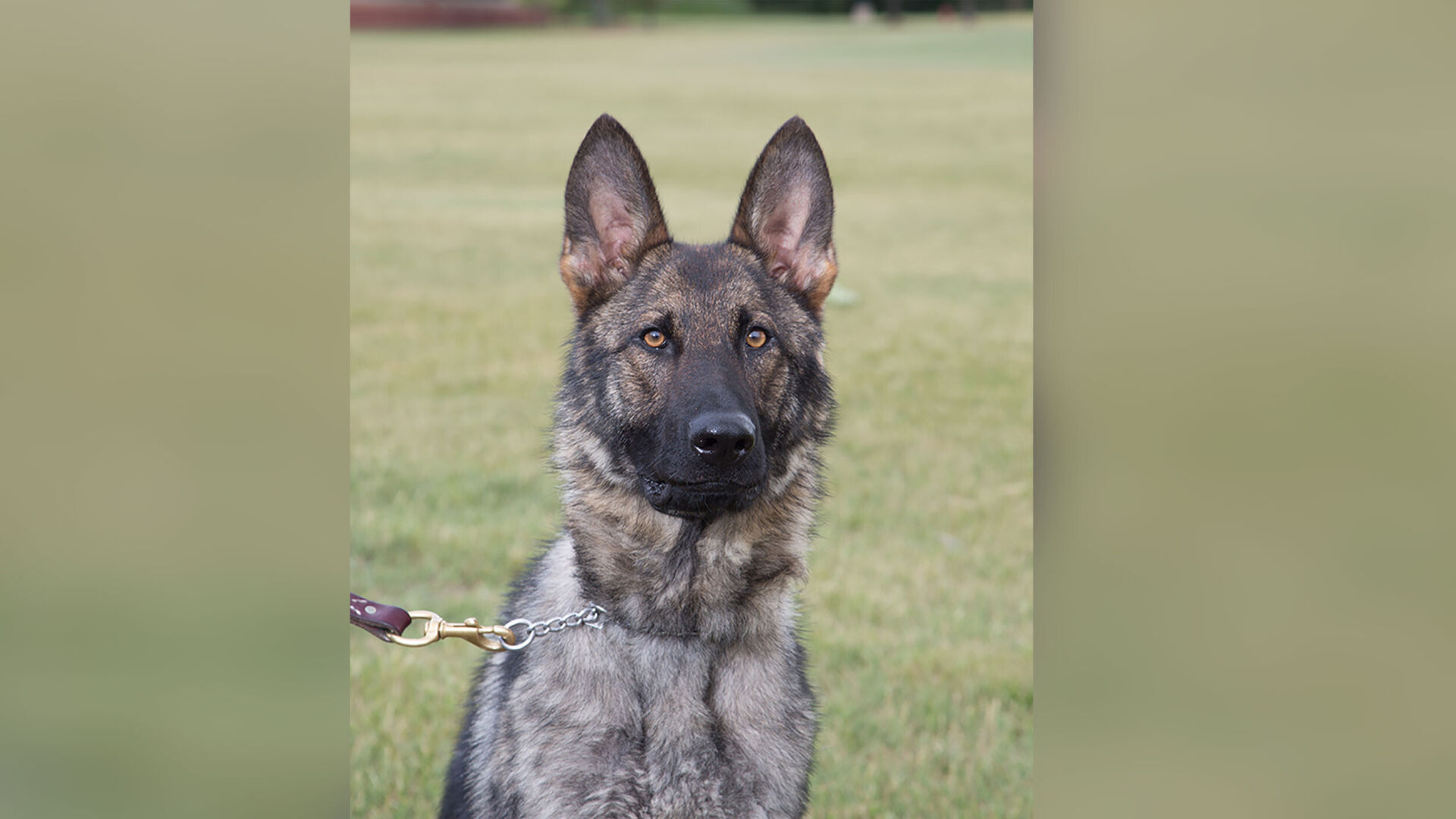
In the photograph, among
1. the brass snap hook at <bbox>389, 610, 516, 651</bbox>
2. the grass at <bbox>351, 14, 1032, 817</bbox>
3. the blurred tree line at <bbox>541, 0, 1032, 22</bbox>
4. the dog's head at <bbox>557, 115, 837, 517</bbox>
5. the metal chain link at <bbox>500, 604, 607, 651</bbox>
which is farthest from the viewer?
the blurred tree line at <bbox>541, 0, 1032, 22</bbox>

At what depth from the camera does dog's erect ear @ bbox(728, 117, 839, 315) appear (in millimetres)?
3154

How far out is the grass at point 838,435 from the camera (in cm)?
444

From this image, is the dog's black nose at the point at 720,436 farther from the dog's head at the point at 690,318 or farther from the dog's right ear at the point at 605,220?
the dog's right ear at the point at 605,220

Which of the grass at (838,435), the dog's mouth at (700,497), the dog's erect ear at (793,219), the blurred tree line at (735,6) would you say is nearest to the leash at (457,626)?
the dog's mouth at (700,497)

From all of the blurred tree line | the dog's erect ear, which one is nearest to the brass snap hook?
the dog's erect ear

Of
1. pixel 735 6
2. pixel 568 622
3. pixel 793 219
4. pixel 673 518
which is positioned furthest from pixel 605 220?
→ pixel 735 6

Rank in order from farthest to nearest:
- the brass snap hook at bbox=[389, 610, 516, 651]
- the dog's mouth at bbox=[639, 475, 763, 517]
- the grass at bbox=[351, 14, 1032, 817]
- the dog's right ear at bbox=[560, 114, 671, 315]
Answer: the grass at bbox=[351, 14, 1032, 817], the dog's right ear at bbox=[560, 114, 671, 315], the dog's mouth at bbox=[639, 475, 763, 517], the brass snap hook at bbox=[389, 610, 516, 651]

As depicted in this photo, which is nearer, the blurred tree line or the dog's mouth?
the dog's mouth

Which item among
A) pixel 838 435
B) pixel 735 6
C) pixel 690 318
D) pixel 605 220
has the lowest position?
pixel 838 435

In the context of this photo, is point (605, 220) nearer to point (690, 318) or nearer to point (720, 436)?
point (690, 318)

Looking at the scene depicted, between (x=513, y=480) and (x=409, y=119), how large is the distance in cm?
2207

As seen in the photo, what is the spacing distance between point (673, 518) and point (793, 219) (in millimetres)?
949

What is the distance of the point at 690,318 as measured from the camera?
299 centimetres

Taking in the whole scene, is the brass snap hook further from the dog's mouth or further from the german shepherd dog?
the dog's mouth
